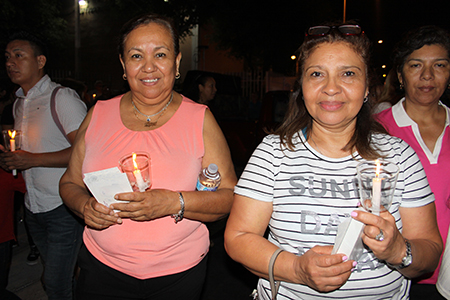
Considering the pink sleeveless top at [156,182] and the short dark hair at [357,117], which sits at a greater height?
the short dark hair at [357,117]


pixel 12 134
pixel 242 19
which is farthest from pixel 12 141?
pixel 242 19

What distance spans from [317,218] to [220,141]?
0.87 meters

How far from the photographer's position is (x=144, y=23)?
6.97ft

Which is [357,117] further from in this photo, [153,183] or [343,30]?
[153,183]

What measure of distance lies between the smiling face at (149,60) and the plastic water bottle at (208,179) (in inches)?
25.4

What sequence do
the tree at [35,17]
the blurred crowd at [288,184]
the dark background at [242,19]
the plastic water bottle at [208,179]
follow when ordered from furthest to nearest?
the dark background at [242,19], the tree at [35,17], the plastic water bottle at [208,179], the blurred crowd at [288,184]

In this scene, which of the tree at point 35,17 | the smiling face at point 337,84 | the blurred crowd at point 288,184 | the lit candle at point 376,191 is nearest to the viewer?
the lit candle at point 376,191

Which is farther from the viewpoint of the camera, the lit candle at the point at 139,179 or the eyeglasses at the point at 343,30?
the eyeglasses at the point at 343,30

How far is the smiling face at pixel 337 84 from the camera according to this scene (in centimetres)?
175

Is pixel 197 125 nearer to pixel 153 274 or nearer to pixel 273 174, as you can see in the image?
pixel 273 174

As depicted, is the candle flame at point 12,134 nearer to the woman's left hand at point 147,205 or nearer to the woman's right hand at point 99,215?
the woman's right hand at point 99,215

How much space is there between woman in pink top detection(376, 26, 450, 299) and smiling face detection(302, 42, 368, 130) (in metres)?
0.95

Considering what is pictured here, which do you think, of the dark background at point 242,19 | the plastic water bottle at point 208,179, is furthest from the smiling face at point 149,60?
the dark background at point 242,19

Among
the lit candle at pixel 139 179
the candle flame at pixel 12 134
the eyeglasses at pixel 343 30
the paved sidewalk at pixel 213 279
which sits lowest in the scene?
the paved sidewalk at pixel 213 279
